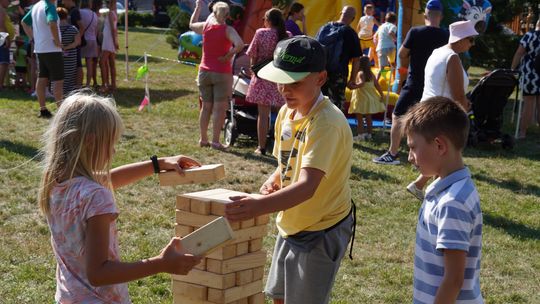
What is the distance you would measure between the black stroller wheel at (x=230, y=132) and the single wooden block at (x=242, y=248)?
5.66 m

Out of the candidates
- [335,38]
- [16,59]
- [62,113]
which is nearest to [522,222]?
[335,38]

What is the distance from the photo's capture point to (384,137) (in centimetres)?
1077

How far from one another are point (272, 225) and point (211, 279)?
8.50ft

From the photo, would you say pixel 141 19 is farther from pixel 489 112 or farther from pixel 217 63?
pixel 217 63

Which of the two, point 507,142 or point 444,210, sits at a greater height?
point 444,210

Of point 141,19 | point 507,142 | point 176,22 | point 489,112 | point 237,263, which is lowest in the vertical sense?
point 141,19

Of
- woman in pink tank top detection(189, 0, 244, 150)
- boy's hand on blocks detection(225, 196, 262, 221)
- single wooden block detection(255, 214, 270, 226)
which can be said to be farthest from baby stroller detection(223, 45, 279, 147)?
boy's hand on blocks detection(225, 196, 262, 221)

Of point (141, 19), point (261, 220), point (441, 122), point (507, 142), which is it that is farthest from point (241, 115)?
point (141, 19)

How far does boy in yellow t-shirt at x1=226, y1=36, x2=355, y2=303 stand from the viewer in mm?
3221

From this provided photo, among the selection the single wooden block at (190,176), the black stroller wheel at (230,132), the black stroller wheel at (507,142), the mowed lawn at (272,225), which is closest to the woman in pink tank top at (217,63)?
the black stroller wheel at (230,132)

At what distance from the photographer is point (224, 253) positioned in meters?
3.76

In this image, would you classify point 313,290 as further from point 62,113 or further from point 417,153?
point 62,113

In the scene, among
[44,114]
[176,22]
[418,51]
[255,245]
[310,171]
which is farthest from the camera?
[176,22]

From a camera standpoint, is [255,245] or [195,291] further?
[255,245]
